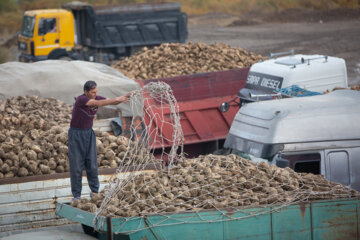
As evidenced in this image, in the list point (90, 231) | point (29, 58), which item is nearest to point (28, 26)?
point (29, 58)

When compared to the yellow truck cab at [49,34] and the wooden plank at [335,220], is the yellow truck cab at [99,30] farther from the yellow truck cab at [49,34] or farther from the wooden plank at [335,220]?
the wooden plank at [335,220]

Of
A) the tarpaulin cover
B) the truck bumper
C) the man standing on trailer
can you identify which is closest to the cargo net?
the man standing on trailer

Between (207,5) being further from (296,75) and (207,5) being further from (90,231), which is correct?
(90,231)

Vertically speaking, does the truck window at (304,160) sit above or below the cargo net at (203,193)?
below

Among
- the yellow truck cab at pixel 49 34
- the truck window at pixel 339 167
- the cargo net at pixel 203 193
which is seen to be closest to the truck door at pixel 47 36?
the yellow truck cab at pixel 49 34

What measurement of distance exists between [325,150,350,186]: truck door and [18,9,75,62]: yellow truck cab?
14610 mm

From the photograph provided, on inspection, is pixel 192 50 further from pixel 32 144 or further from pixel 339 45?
pixel 339 45

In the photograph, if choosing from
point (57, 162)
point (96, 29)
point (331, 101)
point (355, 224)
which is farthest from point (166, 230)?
point (96, 29)

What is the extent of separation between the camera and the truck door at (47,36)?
21016 millimetres

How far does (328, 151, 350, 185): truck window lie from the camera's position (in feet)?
26.1

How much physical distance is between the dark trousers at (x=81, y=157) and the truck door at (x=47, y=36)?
1442cm

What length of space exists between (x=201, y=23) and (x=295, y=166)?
97.6ft

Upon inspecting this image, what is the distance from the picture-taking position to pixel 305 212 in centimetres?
625

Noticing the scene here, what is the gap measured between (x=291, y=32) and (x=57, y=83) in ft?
70.1
